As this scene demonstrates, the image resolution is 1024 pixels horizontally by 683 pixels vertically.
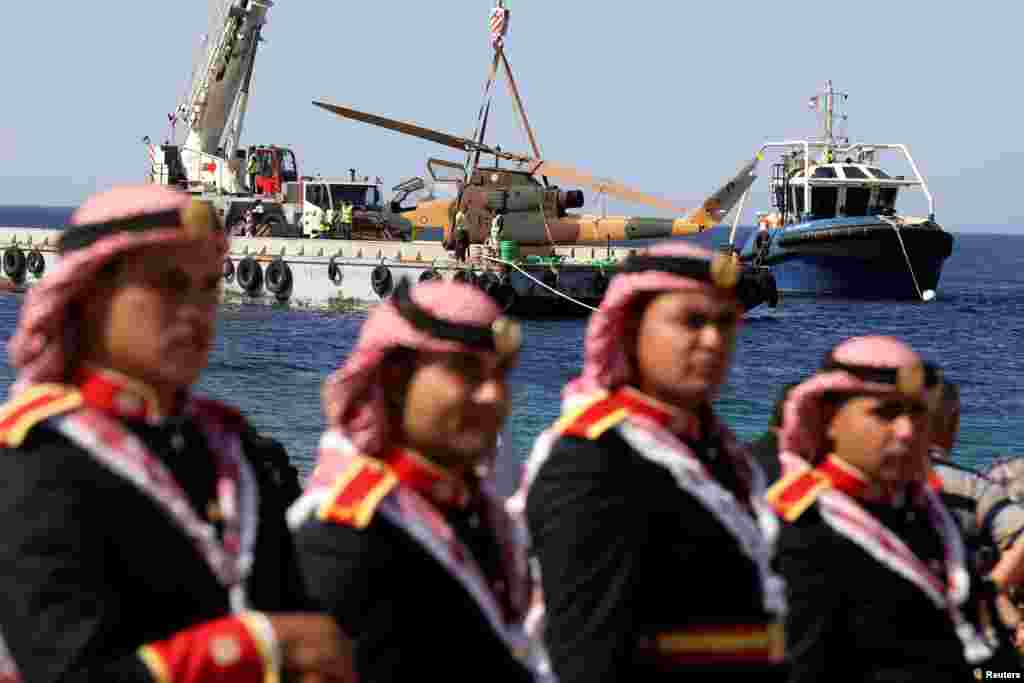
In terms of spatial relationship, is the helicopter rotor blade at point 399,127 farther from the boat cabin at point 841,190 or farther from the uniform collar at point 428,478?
the uniform collar at point 428,478

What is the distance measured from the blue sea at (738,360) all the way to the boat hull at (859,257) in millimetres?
657

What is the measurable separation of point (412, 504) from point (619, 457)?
609 mm

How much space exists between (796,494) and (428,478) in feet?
3.78

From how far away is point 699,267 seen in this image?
3736 mm

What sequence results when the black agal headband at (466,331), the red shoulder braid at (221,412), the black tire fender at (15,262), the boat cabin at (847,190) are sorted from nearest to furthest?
the red shoulder braid at (221,412) < the black agal headband at (466,331) < the black tire fender at (15,262) < the boat cabin at (847,190)

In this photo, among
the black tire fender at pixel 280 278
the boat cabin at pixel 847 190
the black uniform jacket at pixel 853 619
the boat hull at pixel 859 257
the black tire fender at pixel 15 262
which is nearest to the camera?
the black uniform jacket at pixel 853 619

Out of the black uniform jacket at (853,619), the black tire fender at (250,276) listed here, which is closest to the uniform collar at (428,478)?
the black uniform jacket at (853,619)

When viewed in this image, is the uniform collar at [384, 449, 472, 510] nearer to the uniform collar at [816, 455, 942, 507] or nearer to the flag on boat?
the uniform collar at [816, 455, 942, 507]

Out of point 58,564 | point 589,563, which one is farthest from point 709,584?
point 58,564

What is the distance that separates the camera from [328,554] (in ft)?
10.3

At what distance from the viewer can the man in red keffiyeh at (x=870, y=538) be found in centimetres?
390

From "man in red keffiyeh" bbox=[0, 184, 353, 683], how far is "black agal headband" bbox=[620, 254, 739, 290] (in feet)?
3.70

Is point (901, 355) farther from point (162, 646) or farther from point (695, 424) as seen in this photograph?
point (162, 646)

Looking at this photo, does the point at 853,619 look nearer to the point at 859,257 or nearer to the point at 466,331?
the point at 466,331
